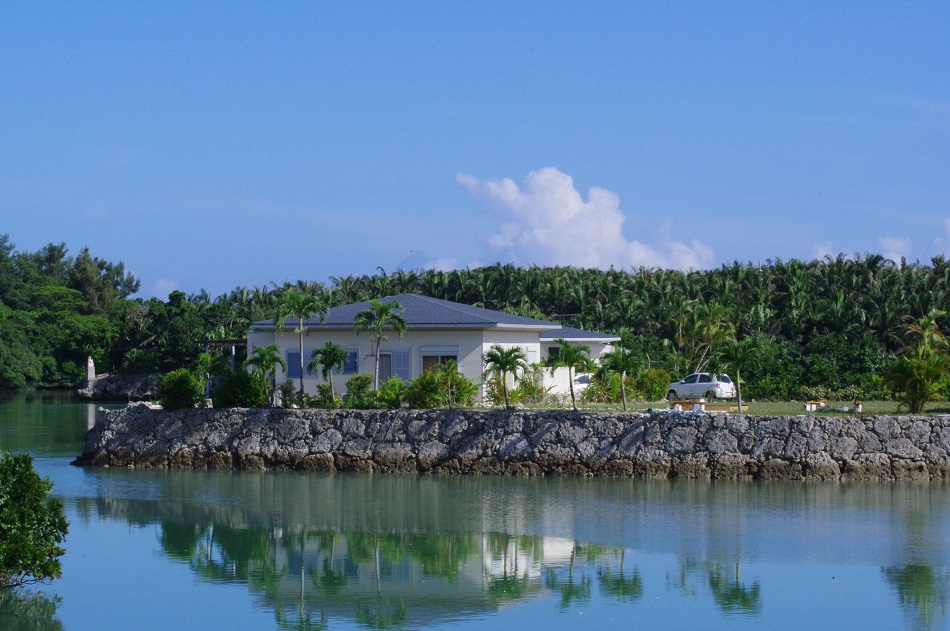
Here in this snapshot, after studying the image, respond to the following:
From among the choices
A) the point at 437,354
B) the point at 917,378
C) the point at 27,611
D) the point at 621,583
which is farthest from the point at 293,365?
the point at 621,583

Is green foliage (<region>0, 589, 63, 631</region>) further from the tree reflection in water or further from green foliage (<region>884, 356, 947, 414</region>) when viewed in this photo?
green foliage (<region>884, 356, 947, 414</region>)

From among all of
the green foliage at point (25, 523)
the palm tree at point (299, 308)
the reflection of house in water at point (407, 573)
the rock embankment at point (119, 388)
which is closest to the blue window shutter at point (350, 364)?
the palm tree at point (299, 308)

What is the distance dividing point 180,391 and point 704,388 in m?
18.8

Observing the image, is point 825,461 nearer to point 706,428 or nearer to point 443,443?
point 706,428

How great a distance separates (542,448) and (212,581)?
46.1ft

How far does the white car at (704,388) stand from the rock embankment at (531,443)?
9.90m

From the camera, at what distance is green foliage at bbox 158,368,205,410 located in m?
37.3

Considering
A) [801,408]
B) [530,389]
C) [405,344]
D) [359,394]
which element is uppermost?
[405,344]

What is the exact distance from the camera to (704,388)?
139 feet

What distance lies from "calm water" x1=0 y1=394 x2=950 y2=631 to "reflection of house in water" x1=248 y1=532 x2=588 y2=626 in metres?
0.06

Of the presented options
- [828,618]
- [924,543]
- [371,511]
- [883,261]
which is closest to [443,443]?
[371,511]

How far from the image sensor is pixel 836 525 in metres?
25.1

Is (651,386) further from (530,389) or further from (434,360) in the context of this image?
(434,360)

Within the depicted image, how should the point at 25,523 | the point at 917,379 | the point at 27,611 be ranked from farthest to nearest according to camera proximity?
the point at 917,379, the point at 25,523, the point at 27,611
